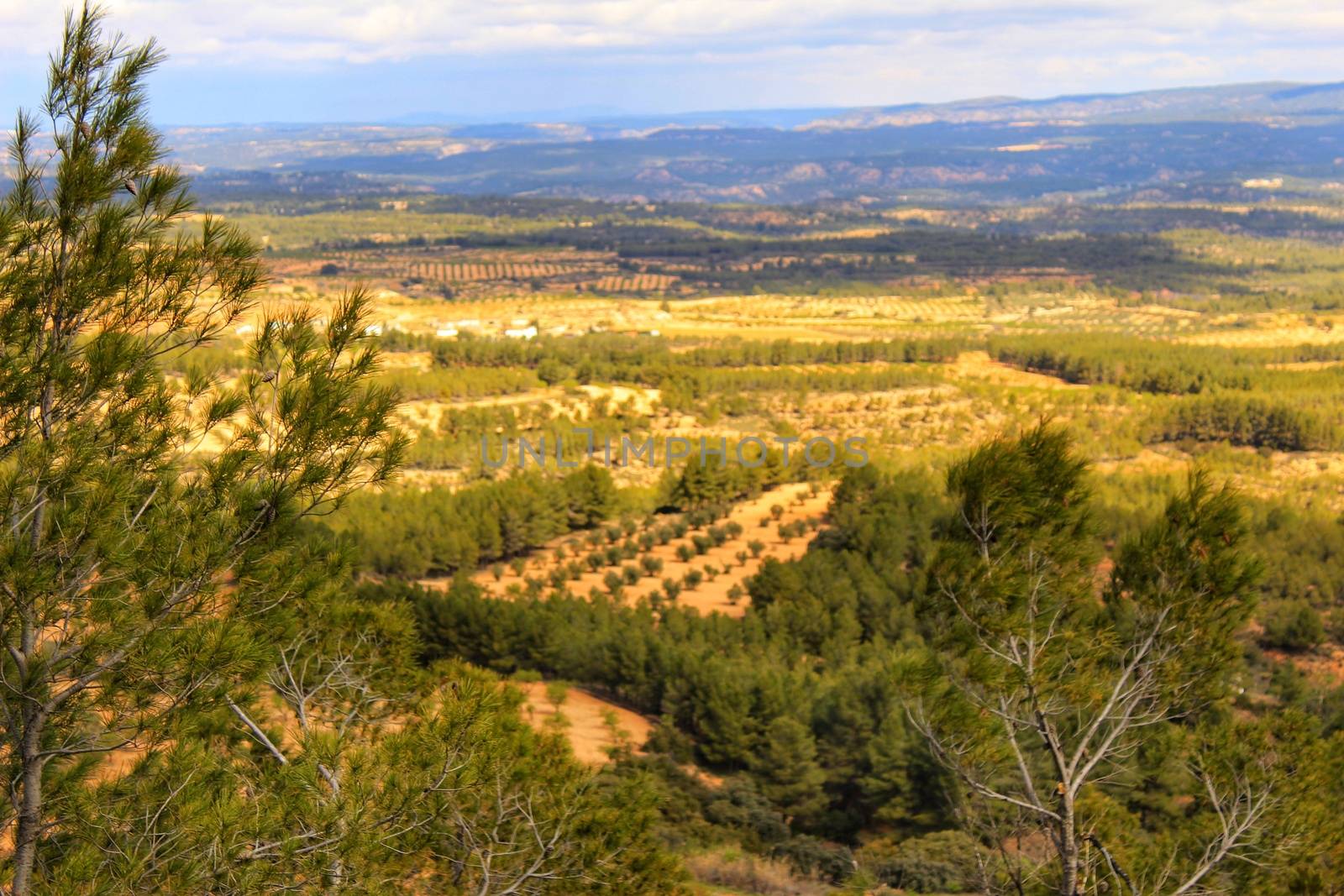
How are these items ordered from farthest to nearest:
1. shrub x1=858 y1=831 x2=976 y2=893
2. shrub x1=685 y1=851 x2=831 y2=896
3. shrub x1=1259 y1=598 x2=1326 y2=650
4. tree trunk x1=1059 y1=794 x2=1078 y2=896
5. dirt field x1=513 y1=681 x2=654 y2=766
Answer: shrub x1=1259 y1=598 x2=1326 y2=650 < dirt field x1=513 y1=681 x2=654 y2=766 < shrub x1=685 y1=851 x2=831 y2=896 < shrub x1=858 y1=831 x2=976 y2=893 < tree trunk x1=1059 y1=794 x2=1078 y2=896

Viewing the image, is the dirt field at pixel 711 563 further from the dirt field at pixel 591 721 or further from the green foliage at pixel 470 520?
the dirt field at pixel 591 721

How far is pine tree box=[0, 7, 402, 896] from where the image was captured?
4809 mm

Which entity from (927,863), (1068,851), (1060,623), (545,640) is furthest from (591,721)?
(1068,851)

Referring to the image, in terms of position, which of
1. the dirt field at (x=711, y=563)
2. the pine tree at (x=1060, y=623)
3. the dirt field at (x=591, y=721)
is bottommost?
the dirt field at (x=711, y=563)

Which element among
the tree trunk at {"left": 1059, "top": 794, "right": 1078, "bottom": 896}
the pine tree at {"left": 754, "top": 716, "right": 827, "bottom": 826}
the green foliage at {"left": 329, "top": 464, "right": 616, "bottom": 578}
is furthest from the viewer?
the green foliage at {"left": 329, "top": 464, "right": 616, "bottom": 578}

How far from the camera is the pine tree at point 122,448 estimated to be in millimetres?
4809

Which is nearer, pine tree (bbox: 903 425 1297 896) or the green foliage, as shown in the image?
pine tree (bbox: 903 425 1297 896)

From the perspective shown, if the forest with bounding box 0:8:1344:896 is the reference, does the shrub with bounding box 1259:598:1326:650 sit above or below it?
below

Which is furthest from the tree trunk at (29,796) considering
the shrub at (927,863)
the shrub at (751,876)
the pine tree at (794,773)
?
the pine tree at (794,773)

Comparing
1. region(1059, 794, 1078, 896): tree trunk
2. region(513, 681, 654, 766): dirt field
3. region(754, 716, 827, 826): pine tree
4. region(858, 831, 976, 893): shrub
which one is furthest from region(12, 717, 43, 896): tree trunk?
region(754, 716, 827, 826): pine tree

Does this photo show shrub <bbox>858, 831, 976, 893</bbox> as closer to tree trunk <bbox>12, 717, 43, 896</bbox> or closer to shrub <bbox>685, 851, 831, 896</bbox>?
shrub <bbox>685, 851, 831, 896</bbox>

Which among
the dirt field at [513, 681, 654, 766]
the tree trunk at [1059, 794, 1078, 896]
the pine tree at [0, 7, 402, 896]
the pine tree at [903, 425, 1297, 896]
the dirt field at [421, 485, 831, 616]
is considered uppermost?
the pine tree at [0, 7, 402, 896]

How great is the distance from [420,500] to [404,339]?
32.2 m

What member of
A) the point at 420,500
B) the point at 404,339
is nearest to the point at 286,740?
the point at 420,500
